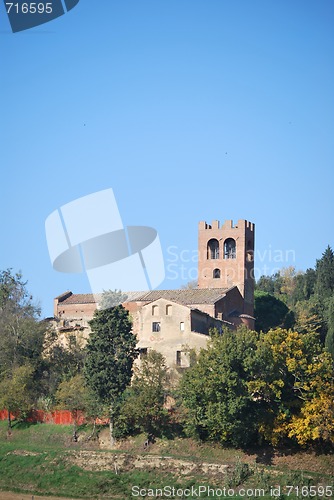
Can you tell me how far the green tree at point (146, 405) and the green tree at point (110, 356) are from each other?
2.13 feet

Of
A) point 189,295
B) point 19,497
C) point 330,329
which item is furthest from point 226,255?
point 19,497

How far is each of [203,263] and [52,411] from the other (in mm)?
23704

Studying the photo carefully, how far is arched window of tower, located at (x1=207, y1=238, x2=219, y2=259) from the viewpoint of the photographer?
75.7 meters

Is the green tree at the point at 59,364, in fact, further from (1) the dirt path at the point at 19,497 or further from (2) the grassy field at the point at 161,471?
(1) the dirt path at the point at 19,497

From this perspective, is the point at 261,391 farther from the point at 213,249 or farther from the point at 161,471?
the point at 213,249

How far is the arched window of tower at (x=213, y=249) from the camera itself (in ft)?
248

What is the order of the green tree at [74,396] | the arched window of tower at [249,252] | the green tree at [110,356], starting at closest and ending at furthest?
the green tree at [110,356]
the green tree at [74,396]
the arched window of tower at [249,252]

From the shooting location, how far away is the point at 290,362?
4859 centimetres

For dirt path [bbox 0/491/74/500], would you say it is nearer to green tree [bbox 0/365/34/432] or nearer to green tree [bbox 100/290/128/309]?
green tree [bbox 0/365/34/432]

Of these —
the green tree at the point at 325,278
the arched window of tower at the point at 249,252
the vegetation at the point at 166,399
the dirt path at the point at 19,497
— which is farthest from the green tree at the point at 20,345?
the green tree at the point at 325,278

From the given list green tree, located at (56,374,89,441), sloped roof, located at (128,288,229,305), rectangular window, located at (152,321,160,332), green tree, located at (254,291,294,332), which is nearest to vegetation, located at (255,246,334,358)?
green tree, located at (254,291,294,332)

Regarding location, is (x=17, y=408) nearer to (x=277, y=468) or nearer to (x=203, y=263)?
(x=277, y=468)

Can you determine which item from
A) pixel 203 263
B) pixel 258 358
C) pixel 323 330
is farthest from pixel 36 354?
pixel 323 330

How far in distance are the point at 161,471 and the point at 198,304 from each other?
65.0 feet
